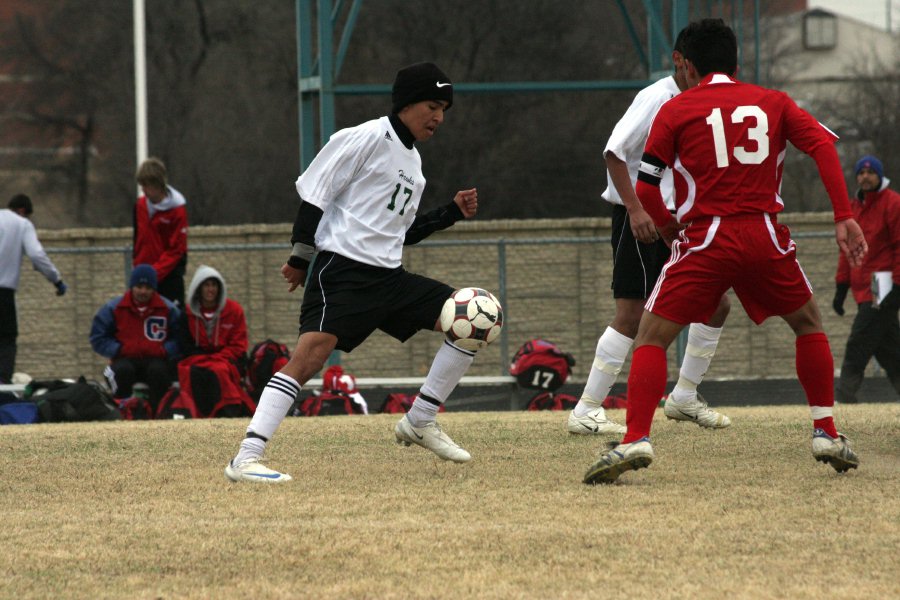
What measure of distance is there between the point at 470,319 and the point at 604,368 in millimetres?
1497

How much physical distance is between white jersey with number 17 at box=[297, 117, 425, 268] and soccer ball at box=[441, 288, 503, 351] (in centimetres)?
33

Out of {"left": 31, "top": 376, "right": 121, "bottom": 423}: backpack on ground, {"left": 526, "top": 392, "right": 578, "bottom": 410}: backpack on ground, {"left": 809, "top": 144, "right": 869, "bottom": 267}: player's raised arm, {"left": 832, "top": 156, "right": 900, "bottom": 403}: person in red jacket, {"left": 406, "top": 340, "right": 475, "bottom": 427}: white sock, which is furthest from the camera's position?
{"left": 832, "top": 156, "right": 900, "bottom": 403}: person in red jacket

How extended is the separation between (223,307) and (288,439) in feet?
12.4

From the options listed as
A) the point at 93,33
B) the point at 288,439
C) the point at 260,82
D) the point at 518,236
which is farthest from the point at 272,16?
the point at 288,439

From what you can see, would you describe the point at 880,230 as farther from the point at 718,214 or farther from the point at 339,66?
the point at 718,214

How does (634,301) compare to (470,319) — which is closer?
(470,319)

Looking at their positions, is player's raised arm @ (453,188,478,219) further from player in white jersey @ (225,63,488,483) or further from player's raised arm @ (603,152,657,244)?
player's raised arm @ (603,152,657,244)

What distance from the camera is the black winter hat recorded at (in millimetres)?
6273

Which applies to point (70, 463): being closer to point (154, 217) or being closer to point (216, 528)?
point (216, 528)

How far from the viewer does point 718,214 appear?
568 cm

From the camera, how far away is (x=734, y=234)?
18.5 ft

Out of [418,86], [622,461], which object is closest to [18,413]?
[418,86]

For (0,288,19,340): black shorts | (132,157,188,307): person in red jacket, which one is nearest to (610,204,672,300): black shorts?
(132,157,188,307): person in red jacket

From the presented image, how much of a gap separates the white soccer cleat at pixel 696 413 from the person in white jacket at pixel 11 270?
21.7 ft
